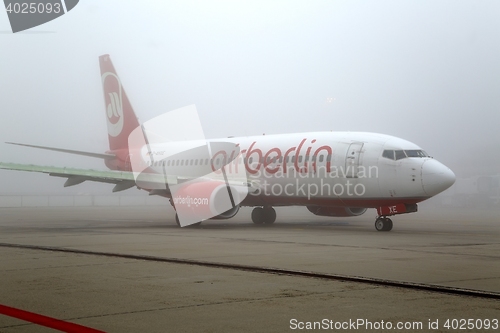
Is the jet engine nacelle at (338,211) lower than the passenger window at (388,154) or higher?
lower

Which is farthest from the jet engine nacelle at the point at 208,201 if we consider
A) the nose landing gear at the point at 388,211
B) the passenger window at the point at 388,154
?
the passenger window at the point at 388,154

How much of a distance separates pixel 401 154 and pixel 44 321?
1387 centimetres

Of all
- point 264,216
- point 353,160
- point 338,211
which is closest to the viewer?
point 353,160

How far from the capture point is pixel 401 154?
18156 mm

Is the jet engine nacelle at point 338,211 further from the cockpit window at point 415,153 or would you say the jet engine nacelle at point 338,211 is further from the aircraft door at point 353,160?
the cockpit window at point 415,153

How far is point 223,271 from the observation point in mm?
9297

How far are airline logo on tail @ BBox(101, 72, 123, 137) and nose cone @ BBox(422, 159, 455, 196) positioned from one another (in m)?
14.6

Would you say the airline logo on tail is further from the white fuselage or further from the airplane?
the white fuselage

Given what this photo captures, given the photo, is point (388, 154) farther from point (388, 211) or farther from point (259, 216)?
point (259, 216)

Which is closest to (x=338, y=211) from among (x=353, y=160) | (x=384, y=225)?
(x=353, y=160)

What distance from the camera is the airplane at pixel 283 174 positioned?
59.1ft

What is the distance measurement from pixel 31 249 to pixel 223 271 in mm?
5331

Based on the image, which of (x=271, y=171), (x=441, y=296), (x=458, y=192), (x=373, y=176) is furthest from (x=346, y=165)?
(x=458, y=192)

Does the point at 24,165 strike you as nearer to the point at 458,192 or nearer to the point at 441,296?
the point at 441,296
